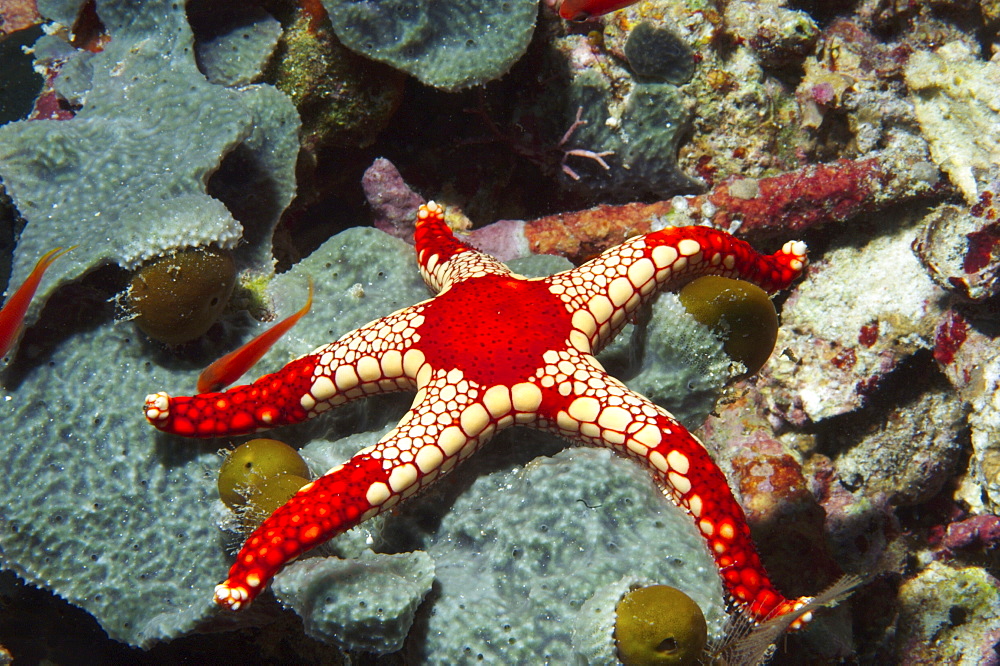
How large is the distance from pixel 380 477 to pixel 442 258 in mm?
1431

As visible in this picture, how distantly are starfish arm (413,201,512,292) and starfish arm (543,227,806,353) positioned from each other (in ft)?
1.38

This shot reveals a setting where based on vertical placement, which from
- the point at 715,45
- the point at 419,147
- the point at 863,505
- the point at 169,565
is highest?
the point at 715,45

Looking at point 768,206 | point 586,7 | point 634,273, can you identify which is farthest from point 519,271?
point 768,206

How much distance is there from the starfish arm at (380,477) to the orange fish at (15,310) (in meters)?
1.52

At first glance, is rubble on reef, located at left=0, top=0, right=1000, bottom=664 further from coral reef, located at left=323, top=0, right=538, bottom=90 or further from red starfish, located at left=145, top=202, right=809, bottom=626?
red starfish, located at left=145, top=202, right=809, bottom=626

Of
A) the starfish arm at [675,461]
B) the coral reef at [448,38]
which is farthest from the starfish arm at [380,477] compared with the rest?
the coral reef at [448,38]

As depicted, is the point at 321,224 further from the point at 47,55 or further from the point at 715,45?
the point at 715,45

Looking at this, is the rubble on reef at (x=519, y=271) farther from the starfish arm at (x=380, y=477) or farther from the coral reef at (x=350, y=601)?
the starfish arm at (x=380, y=477)

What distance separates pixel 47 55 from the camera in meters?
3.94

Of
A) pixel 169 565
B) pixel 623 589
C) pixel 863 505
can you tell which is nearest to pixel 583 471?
pixel 623 589

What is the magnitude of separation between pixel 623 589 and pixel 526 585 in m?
0.52

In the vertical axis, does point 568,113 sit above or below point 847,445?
above

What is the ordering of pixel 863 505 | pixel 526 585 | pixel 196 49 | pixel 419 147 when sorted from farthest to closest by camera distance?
pixel 419 147 → pixel 863 505 → pixel 196 49 → pixel 526 585

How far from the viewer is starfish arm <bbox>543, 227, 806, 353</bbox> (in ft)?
9.80
